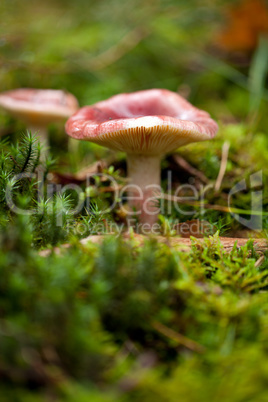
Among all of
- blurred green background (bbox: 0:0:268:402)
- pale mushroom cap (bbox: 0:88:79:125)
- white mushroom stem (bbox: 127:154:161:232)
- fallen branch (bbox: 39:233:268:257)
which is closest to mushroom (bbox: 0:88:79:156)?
pale mushroom cap (bbox: 0:88:79:125)

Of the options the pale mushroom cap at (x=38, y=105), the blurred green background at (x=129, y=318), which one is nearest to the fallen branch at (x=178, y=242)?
the blurred green background at (x=129, y=318)

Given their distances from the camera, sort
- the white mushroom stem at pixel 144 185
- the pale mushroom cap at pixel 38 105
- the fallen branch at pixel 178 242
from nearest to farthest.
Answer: the fallen branch at pixel 178 242 < the white mushroom stem at pixel 144 185 < the pale mushroom cap at pixel 38 105

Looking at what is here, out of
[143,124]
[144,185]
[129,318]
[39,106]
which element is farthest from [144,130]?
[39,106]

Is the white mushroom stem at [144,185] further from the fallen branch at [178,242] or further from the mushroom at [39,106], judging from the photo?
the mushroom at [39,106]

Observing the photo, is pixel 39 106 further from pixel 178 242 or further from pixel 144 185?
pixel 178 242

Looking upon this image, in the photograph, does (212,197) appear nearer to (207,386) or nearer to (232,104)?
(207,386)

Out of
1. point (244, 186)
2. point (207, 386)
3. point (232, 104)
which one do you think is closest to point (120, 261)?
point (207, 386)

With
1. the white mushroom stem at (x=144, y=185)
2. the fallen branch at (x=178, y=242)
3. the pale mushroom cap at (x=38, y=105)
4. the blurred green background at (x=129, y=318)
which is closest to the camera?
the blurred green background at (x=129, y=318)
